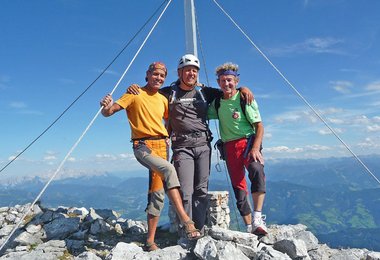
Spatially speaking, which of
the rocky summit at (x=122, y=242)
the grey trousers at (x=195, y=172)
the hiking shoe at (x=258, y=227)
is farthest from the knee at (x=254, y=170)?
the rocky summit at (x=122, y=242)

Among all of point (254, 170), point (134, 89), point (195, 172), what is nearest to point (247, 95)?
point (254, 170)

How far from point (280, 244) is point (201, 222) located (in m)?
1.80

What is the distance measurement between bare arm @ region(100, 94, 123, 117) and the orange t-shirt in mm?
102

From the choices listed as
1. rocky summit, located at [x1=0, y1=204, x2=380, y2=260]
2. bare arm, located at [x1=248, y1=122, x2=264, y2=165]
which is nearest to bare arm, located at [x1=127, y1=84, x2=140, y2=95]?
bare arm, located at [x1=248, y1=122, x2=264, y2=165]

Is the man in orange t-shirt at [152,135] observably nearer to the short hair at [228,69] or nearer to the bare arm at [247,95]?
the short hair at [228,69]

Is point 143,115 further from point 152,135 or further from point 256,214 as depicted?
point 256,214

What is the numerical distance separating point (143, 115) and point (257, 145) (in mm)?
2476

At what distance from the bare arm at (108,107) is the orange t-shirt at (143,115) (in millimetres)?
102

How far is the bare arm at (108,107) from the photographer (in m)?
6.41

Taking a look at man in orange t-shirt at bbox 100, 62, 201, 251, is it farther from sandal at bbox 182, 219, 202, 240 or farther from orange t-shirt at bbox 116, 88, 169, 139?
sandal at bbox 182, 219, 202, 240

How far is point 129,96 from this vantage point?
6.64 meters

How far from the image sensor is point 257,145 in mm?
6633

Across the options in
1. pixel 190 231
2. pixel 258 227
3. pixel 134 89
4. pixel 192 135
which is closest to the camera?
pixel 190 231

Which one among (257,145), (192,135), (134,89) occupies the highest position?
(134,89)
